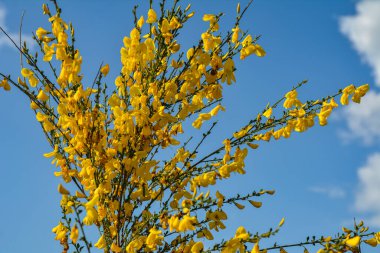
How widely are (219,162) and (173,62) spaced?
33.1 inches

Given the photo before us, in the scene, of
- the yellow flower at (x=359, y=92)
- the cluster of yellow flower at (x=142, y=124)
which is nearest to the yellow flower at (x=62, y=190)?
the cluster of yellow flower at (x=142, y=124)

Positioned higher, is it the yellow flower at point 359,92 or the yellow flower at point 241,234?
the yellow flower at point 359,92

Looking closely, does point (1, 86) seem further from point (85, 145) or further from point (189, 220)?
point (189, 220)

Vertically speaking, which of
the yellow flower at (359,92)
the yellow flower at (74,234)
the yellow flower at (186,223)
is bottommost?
the yellow flower at (186,223)

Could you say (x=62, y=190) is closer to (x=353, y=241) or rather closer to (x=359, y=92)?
(x=353, y=241)

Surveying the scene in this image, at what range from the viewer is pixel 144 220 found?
3.58 meters

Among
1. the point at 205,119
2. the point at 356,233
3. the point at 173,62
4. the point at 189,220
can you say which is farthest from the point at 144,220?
the point at 356,233

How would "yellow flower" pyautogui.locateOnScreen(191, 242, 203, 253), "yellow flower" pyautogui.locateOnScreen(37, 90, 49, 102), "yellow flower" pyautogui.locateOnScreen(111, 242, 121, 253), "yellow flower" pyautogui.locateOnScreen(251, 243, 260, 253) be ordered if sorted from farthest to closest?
"yellow flower" pyautogui.locateOnScreen(37, 90, 49, 102)
"yellow flower" pyautogui.locateOnScreen(111, 242, 121, 253)
"yellow flower" pyautogui.locateOnScreen(191, 242, 203, 253)
"yellow flower" pyautogui.locateOnScreen(251, 243, 260, 253)

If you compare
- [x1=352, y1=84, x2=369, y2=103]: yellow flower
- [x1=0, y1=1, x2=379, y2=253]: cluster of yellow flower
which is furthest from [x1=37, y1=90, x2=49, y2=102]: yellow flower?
[x1=352, y1=84, x2=369, y2=103]: yellow flower

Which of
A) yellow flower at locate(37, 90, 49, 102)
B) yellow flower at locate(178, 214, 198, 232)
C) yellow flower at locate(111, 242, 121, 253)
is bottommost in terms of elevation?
yellow flower at locate(178, 214, 198, 232)

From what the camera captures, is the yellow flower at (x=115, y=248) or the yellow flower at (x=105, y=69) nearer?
the yellow flower at (x=115, y=248)

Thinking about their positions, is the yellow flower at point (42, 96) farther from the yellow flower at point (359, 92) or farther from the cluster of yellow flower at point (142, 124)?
the yellow flower at point (359, 92)

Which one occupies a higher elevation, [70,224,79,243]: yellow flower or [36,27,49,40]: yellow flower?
[36,27,49,40]: yellow flower

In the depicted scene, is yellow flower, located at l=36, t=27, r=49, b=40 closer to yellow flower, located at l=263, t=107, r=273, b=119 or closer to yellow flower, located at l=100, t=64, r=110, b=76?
yellow flower, located at l=100, t=64, r=110, b=76
